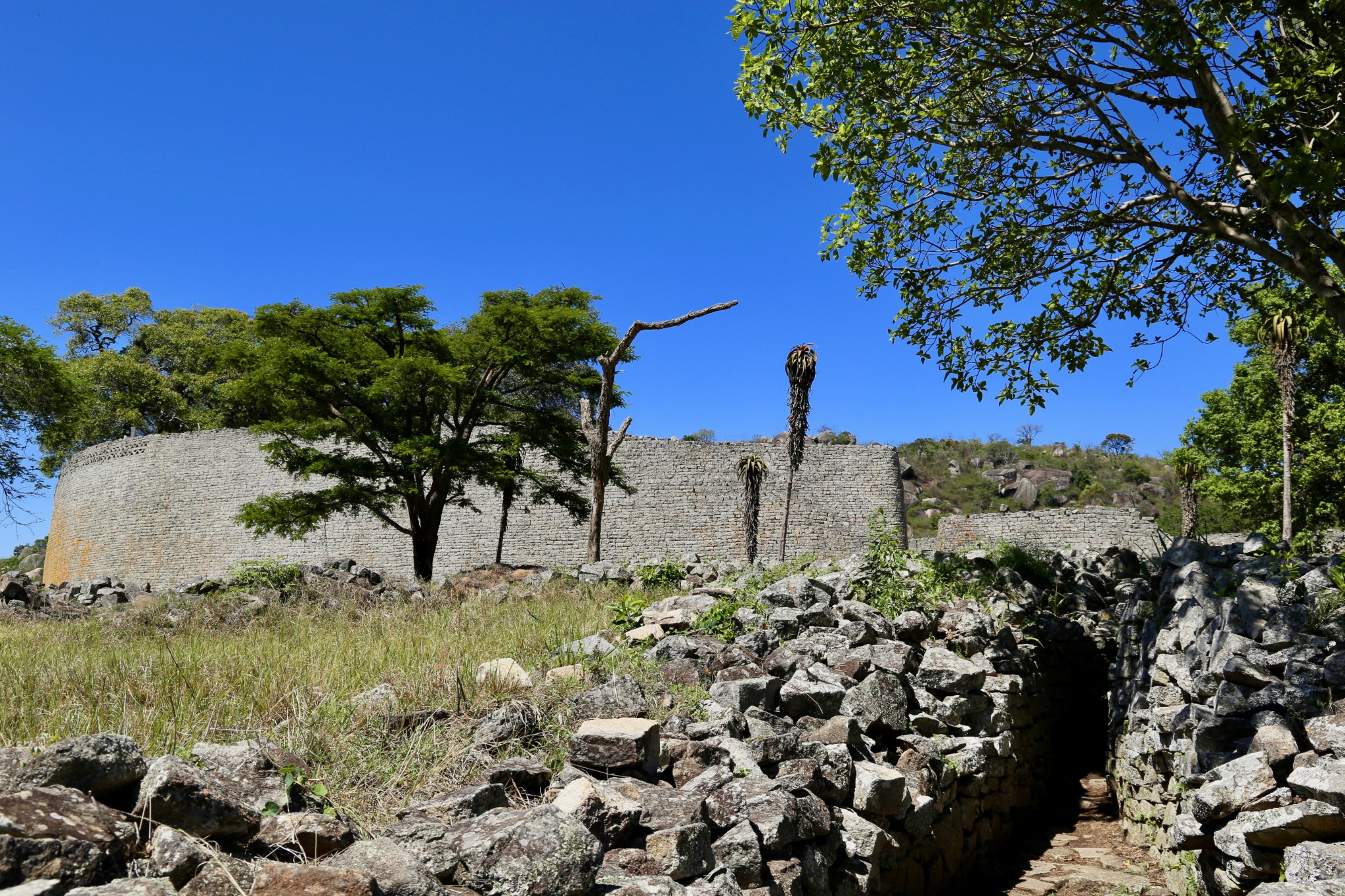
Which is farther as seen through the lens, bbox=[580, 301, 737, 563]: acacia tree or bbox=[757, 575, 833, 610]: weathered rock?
bbox=[580, 301, 737, 563]: acacia tree

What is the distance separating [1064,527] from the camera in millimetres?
24422

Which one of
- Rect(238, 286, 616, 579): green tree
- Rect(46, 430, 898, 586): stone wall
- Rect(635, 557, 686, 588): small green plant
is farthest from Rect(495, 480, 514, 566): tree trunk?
Rect(635, 557, 686, 588): small green plant

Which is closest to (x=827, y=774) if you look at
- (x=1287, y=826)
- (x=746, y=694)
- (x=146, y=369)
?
(x=746, y=694)

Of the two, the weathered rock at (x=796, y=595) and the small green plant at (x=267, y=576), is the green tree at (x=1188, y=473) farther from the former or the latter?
the small green plant at (x=267, y=576)

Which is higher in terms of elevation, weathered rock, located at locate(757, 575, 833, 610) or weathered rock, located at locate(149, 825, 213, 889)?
weathered rock, located at locate(757, 575, 833, 610)

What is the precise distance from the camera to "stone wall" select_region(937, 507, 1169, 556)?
78.8 ft

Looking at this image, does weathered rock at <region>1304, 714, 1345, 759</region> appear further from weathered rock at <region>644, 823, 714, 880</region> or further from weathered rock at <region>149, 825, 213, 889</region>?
weathered rock at <region>149, 825, 213, 889</region>

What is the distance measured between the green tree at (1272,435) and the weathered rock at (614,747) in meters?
20.0

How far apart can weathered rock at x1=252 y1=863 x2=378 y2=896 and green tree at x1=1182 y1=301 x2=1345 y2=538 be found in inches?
852

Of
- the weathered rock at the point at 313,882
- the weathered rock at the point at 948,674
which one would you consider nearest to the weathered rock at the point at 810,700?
the weathered rock at the point at 948,674

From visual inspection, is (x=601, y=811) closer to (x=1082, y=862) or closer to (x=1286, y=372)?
(x=1082, y=862)

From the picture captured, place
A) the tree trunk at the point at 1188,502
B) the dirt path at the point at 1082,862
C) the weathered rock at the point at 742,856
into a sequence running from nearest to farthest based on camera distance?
the weathered rock at the point at 742,856 < the dirt path at the point at 1082,862 < the tree trunk at the point at 1188,502

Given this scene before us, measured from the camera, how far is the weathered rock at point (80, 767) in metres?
2.47

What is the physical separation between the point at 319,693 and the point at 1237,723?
5599 mm
